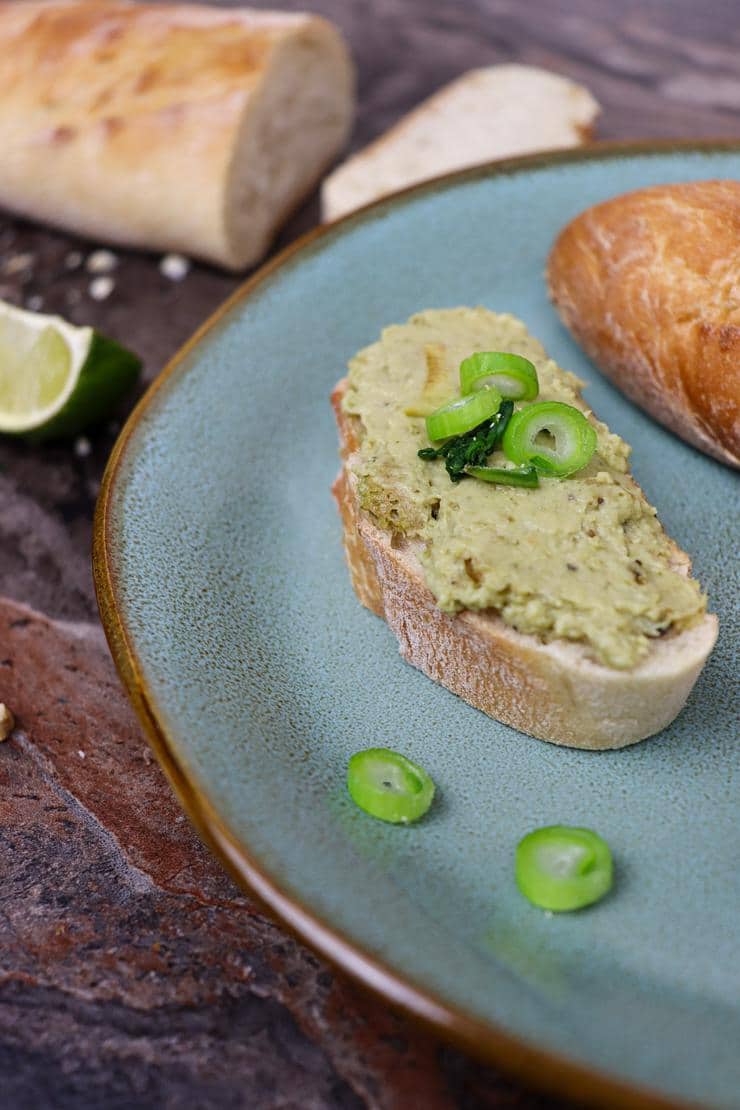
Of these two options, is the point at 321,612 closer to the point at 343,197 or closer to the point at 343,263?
the point at 343,263

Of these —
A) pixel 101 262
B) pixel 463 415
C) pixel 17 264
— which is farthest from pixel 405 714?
pixel 17 264

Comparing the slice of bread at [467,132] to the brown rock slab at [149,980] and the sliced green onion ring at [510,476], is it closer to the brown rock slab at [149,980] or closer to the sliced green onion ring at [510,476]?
the sliced green onion ring at [510,476]

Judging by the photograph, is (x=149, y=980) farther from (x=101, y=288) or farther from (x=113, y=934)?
(x=101, y=288)

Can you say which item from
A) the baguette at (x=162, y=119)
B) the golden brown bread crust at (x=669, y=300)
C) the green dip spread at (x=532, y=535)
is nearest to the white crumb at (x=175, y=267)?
the baguette at (x=162, y=119)

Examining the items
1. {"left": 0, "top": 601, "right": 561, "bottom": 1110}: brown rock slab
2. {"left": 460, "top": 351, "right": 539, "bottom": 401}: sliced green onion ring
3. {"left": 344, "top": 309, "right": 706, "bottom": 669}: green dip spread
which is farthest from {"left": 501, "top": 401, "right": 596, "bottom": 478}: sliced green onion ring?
{"left": 0, "top": 601, "right": 561, "bottom": 1110}: brown rock slab

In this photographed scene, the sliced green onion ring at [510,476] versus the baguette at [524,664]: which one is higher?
the sliced green onion ring at [510,476]

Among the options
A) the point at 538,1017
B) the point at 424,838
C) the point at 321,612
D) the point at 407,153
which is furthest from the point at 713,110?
the point at 538,1017
